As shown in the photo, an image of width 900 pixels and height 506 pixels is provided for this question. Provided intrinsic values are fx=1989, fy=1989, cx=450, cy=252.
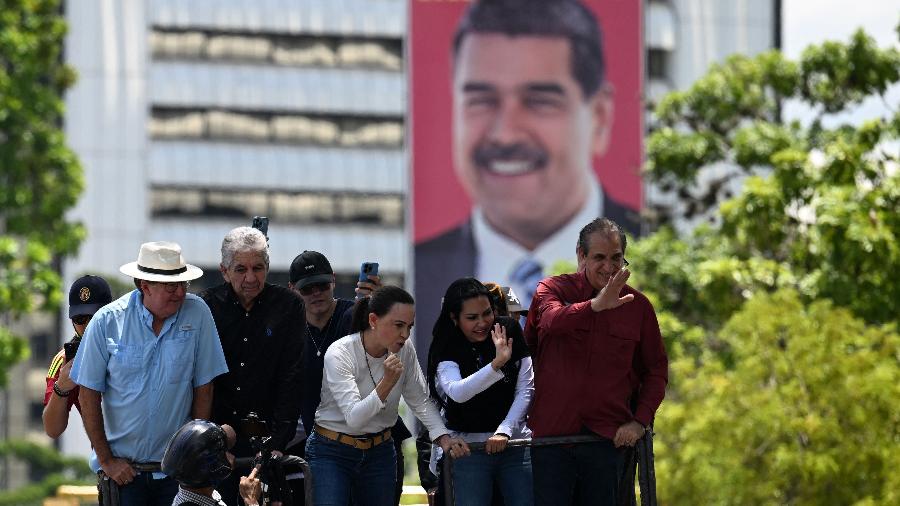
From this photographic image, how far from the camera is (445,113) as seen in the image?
77625 mm

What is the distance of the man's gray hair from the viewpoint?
32.3 feet

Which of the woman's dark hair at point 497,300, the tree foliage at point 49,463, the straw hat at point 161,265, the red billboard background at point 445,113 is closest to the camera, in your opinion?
the straw hat at point 161,265

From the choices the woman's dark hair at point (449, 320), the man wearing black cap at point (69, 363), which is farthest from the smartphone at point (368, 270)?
the man wearing black cap at point (69, 363)

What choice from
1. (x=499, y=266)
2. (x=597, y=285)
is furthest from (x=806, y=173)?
(x=499, y=266)

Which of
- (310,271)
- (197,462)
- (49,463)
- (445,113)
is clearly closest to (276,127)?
(445,113)

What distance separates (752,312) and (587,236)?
16.3 metres

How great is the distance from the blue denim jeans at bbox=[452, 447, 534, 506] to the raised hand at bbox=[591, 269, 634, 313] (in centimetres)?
96

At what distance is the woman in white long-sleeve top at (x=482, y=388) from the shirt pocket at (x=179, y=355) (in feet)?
4.51

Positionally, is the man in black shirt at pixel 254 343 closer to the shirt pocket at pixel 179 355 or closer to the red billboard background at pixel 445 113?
the shirt pocket at pixel 179 355

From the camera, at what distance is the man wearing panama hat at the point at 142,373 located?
369 inches

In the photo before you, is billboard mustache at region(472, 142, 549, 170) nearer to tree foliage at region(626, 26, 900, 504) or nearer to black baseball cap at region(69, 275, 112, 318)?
tree foliage at region(626, 26, 900, 504)

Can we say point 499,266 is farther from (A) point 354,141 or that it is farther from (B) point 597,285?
(B) point 597,285

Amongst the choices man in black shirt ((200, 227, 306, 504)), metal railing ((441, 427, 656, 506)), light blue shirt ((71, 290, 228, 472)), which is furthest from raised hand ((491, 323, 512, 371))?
light blue shirt ((71, 290, 228, 472))

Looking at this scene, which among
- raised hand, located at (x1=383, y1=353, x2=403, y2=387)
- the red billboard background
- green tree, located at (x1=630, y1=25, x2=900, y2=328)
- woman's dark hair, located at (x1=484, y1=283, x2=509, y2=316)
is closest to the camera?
raised hand, located at (x1=383, y1=353, x2=403, y2=387)
